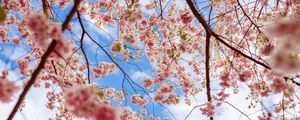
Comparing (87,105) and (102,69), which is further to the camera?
(102,69)

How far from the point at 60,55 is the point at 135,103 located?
7.07 m

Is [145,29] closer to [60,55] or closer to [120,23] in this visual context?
[120,23]

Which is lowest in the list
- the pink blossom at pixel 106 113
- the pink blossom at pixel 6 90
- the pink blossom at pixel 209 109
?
the pink blossom at pixel 106 113

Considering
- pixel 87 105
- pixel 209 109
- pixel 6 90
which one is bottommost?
pixel 87 105

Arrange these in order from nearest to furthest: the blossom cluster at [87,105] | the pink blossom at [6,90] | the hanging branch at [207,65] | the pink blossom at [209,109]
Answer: the blossom cluster at [87,105]
the pink blossom at [6,90]
the hanging branch at [207,65]
the pink blossom at [209,109]

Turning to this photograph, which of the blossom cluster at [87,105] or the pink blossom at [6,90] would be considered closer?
the blossom cluster at [87,105]

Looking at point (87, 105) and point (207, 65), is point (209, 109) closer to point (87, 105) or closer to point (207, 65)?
point (207, 65)

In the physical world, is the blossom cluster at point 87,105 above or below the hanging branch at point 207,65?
below

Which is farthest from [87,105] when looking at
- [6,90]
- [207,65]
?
[207,65]

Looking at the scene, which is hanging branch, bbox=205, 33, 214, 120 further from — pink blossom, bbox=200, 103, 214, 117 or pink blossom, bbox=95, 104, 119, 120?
pink blossom, bbox=95, 104, 119, 120

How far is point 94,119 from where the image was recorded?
2760 mm

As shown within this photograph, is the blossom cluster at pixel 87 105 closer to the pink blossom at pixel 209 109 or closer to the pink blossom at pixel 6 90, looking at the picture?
the pink blossom at pixel 6 90

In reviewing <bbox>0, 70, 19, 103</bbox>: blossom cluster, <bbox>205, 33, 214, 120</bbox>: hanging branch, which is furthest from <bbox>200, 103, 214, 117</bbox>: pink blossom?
<bbox>0, 70, 19, 103</bbox>: blossom cluster

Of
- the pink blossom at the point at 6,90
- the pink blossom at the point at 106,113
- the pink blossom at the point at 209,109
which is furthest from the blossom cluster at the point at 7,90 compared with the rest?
the pink blossom at the point at 209,109
